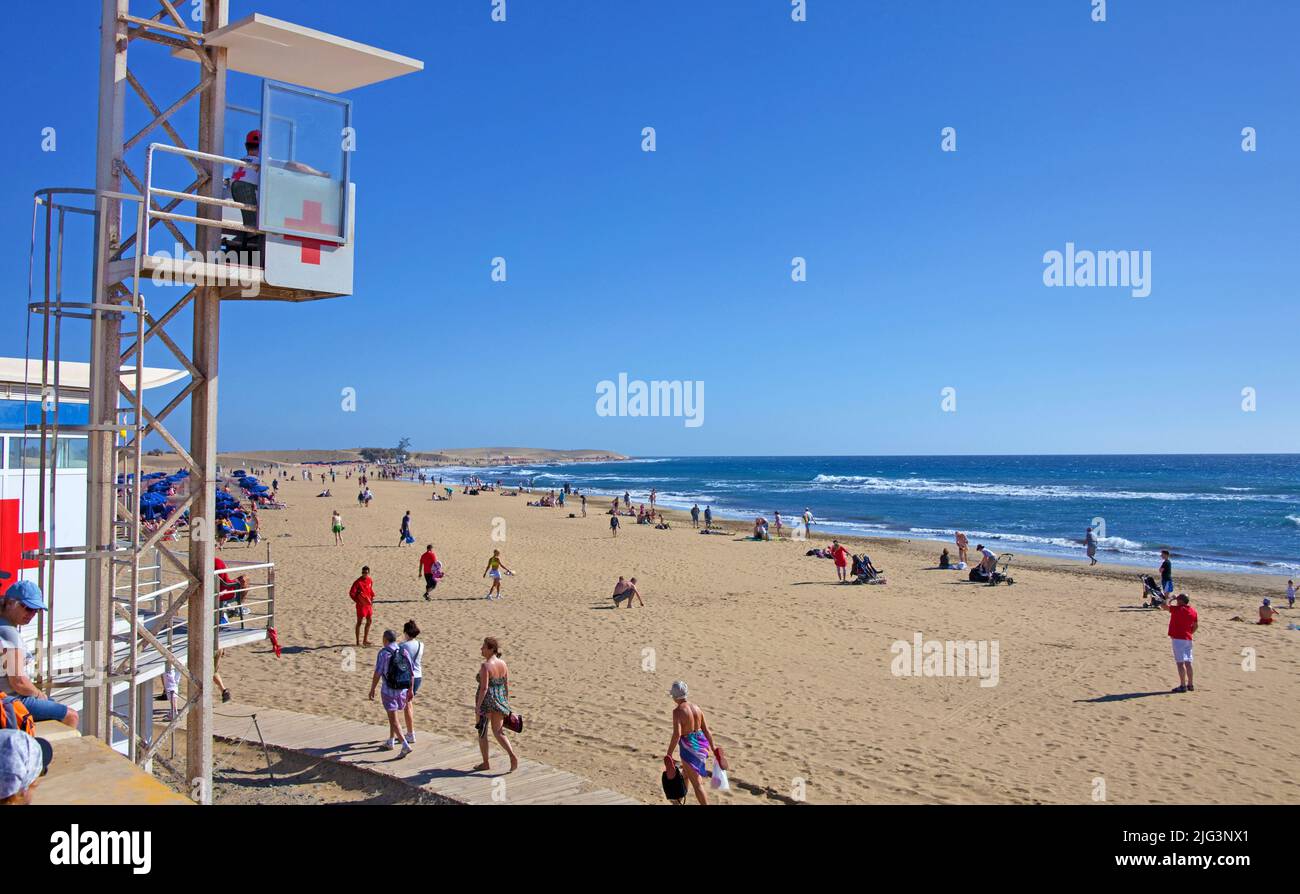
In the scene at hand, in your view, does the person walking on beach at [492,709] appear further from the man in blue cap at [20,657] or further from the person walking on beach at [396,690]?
the man in blue cap at [20,657]

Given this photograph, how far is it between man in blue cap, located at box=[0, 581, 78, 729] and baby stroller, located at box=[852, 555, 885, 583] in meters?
20.9

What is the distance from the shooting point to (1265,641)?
15797 mm

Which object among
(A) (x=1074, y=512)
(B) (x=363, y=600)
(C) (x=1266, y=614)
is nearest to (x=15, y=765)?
(B) (x=363, y=600)

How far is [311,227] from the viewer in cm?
618

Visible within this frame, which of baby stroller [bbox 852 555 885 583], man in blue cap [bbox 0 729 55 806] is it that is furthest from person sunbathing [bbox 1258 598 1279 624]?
man in blue cap [bbox 0 729 55 806]

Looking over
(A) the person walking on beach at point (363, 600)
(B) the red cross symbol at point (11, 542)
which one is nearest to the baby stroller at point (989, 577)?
(A) the person walking on beach at point (363, 600)

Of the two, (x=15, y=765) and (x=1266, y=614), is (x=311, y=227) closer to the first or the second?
(x=15, y=765)

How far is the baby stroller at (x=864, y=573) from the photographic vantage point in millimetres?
23078

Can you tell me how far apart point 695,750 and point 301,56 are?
6372 mm

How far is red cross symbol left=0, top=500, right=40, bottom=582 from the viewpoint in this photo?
23.2 ft
